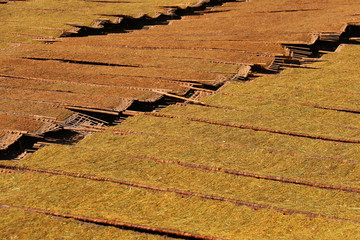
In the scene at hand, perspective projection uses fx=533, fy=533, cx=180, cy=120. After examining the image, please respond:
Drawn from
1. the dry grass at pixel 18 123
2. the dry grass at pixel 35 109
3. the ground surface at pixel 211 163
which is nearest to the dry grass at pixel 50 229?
the ground surface at pixel 211 163

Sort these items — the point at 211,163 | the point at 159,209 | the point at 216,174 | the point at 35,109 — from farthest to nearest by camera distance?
the point at 35,109
the point at 211,163
the point at 216,174
the point at 159,209

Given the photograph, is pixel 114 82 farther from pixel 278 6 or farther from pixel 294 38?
pixel 278 6

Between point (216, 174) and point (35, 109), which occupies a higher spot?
point (35, 109)

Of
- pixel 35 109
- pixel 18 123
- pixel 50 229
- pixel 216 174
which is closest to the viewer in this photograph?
pixel 50 229

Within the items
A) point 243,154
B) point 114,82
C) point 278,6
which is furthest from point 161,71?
point 278,6

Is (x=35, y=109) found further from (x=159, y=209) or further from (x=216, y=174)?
(x=159, y=209)

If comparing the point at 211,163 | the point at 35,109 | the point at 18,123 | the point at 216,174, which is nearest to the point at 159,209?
the point at 216,174

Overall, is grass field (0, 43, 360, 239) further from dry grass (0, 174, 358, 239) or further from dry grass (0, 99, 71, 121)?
dry grass (0, 99, 71, 121)

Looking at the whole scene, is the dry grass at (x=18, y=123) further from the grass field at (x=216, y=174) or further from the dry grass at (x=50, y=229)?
the dry grass at (x=50, y=229)

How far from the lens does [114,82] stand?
18.2 meters

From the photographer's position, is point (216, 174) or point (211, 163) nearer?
point (216, 174)

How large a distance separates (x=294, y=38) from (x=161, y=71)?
5.96 m

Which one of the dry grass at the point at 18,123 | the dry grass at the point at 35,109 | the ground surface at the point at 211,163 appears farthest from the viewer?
the dry grass at the point at 35,109

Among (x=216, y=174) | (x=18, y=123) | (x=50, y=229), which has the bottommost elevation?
(x=50, y=229)
